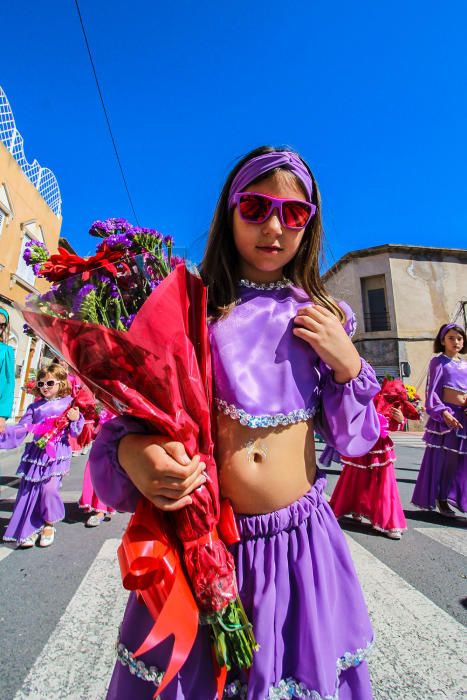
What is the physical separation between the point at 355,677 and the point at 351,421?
0.63m

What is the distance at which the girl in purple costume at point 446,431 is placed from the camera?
4.38 metres

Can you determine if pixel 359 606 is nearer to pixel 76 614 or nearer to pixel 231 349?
pixel 231 349

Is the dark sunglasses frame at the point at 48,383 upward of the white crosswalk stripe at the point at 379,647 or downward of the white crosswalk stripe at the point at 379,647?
upward

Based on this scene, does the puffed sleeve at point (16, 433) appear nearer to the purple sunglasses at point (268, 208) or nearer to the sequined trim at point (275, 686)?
the sequined trim at point (275, 686)

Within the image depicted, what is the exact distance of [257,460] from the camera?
3.58 ft

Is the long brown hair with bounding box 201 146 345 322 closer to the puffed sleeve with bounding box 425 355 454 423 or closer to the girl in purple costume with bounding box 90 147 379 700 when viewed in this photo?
the girl in purple costume with bounding box 90 147 379 700

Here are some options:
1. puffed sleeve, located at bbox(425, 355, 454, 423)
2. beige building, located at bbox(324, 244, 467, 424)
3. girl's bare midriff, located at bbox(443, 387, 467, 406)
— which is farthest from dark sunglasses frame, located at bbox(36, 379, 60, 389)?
beige building, located at bbox(324, 244, 467, 424)

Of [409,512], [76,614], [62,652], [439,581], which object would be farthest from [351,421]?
[409,512]

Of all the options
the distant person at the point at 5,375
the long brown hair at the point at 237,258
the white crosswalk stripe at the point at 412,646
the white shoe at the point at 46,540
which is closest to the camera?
the long brown hair at the point at 237,258

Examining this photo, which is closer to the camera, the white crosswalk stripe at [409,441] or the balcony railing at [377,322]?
the white crosswalk stripe at [409,441]

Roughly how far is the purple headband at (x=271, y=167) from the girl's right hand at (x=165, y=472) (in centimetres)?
82

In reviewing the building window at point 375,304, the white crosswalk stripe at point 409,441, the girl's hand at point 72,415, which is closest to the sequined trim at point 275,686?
the girl's hand at point 72,415

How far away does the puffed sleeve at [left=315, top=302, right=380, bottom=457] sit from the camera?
113 centimetres

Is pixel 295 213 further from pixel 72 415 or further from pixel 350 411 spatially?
pixel 72 415
